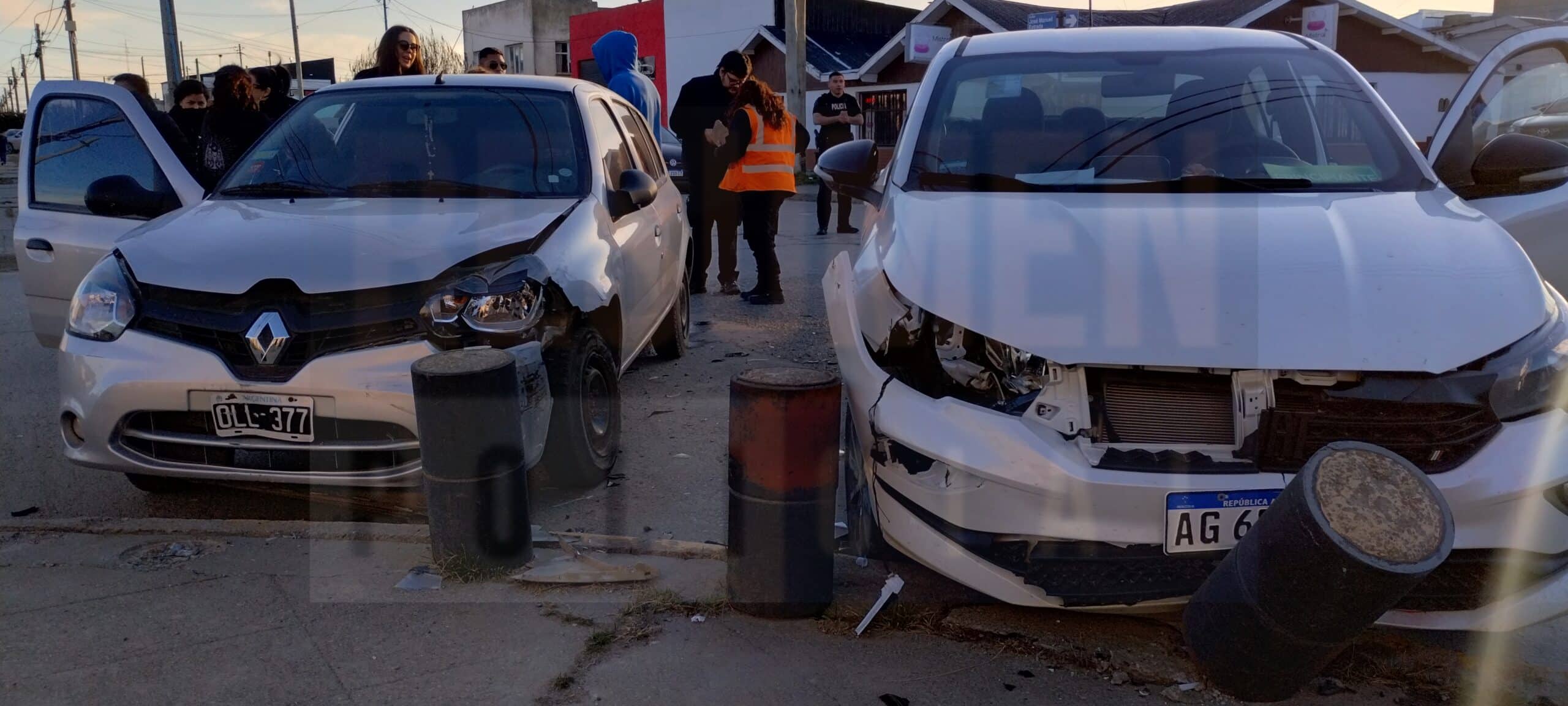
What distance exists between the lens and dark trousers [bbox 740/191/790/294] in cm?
820

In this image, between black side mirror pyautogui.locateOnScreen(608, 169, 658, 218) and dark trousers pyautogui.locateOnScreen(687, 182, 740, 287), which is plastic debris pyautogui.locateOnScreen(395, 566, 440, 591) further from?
dark trousers pyautogui.locateOnScreen(687, 182, 740, 287)

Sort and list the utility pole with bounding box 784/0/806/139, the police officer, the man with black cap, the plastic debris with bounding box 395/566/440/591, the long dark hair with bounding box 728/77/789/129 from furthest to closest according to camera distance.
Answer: the utility pole with bounding box 784/0/806/139, the police officer, the man with black cap, the long dark hair with bounding box 728/77/789/129, the plastic debris with bounding box 395/566/440/591

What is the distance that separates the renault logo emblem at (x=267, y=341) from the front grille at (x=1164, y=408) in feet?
8.24

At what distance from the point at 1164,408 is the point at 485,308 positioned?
7.14 ft

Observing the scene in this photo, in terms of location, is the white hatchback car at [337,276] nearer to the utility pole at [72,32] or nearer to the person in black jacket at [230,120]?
the person in black jacket at [230,120]

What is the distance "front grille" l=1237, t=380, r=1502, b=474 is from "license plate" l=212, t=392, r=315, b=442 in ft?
9.20

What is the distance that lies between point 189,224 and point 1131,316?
11.2 feet

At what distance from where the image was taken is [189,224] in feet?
14.0

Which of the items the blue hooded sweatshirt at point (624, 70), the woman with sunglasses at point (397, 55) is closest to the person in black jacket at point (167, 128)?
the woman with sunglasses at point (397, 55)

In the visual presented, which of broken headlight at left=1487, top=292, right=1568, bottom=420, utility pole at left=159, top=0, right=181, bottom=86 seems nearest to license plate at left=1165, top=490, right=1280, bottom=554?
broken headlight at left=1487, top=292, right=1568, bottom=420

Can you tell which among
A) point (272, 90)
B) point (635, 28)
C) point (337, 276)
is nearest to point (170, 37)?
point (272, 90)

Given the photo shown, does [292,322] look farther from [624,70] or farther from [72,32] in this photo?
[72,32]

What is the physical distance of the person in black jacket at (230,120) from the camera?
20.4ft

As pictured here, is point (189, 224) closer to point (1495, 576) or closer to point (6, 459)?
point (6, 459)
